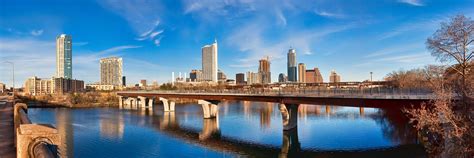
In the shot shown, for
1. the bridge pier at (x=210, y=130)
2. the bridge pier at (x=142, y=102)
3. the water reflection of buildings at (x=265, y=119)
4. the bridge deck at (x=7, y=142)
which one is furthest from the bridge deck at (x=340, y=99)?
the bridge pier at (x=142, y=102)

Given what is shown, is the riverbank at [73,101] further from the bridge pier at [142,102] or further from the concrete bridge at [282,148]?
the concrete bridge at [282,148]

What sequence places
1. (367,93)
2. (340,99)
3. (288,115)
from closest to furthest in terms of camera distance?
(367,93) < (340,99) < (288,115)

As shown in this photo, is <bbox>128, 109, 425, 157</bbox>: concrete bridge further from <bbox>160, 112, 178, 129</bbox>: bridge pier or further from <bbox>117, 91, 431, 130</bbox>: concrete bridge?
<bbox>160, 112, 178, 129</bbox>: bridge pier

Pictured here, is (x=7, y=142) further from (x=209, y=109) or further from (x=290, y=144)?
(x=209, y=109)

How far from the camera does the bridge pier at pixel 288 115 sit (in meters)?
59.0

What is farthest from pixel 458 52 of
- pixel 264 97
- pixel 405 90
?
pixel 264 97


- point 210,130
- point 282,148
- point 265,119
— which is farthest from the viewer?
point 265,119

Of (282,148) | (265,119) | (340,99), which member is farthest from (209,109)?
(340,99)

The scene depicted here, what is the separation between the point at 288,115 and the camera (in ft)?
196

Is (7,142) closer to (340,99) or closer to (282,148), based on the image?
(282,148)

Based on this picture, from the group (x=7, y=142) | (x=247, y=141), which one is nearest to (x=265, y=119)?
(x=247, y=141)

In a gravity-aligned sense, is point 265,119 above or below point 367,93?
below

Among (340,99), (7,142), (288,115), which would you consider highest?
(340,99)

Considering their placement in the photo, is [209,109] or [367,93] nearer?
[367,93]
